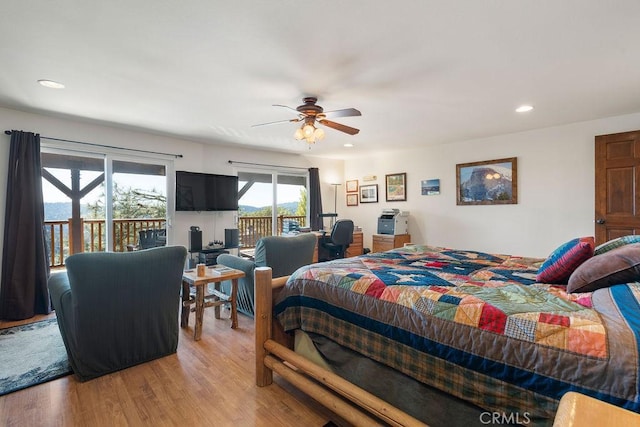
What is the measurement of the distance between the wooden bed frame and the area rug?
144 centimetres

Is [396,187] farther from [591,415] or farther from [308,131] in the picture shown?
[591,415]

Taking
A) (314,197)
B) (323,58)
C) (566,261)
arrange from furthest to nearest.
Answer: (314,197) → (323,58) → (566,261)

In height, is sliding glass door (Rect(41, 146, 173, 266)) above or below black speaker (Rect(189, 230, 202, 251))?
above

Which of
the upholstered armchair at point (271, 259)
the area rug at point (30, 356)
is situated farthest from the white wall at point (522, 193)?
the area rug at point (30, 356)

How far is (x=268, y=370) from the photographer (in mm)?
2000

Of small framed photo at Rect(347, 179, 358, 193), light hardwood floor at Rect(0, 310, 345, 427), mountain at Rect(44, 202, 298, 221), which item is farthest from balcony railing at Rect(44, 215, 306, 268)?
small framed photo at Rect(347, 179, 358, 193)

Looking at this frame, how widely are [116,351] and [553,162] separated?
198 inches

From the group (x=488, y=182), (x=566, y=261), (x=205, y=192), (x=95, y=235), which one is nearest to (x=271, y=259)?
(x=205, y=192)

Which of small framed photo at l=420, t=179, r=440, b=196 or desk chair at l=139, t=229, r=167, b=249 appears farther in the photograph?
small framed photo at l=420, t=179, r=440, b=196

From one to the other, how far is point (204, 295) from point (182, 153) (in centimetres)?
249

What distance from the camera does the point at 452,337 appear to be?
4.17 feet

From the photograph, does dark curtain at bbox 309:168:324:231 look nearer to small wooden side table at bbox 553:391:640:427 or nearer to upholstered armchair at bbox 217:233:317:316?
upholstered armchair at bbox 217:233:317:316

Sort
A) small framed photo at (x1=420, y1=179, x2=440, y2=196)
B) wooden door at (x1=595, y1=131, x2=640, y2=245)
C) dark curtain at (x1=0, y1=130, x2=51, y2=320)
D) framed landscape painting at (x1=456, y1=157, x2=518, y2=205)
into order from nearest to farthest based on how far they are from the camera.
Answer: dark curtain at (x1=0, y1=130, x2=51, y2=320) → wooden door at (x1=595, y1=131, x2=640, y2=245) → framed landscape painting at (x1=456, y1=157, x2=518, y2=205) → small framed photo at (x1=420, y1=179, x2=440, y2=196)

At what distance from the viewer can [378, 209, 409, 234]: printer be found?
16.9 ft
